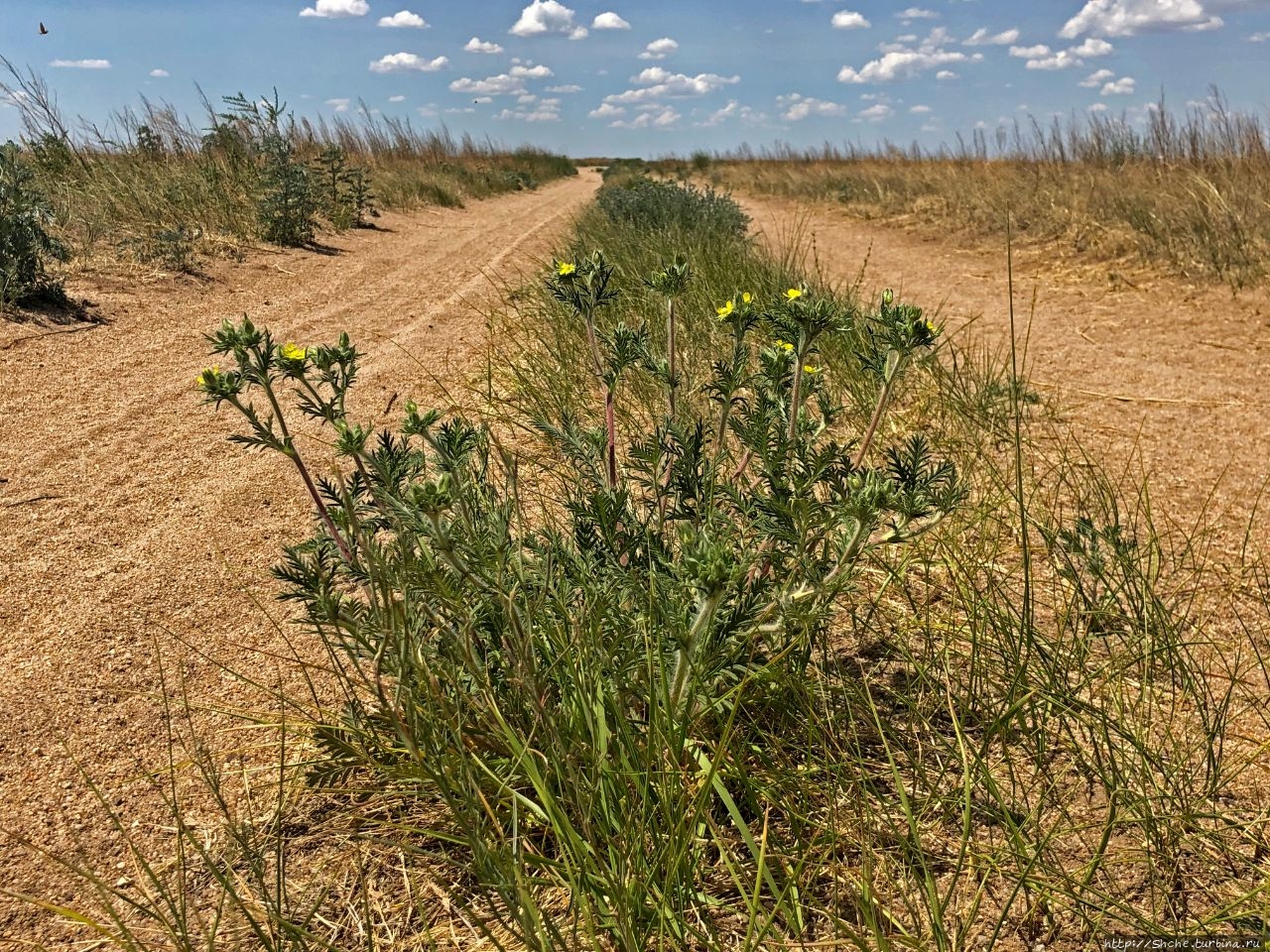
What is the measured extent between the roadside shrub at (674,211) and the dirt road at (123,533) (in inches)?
107

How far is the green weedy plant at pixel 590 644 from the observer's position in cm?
118

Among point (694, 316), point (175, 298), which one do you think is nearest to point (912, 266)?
point (694, 316)

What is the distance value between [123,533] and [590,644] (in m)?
1.76

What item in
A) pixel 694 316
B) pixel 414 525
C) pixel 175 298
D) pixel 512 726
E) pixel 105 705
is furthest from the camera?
pixel 175 298

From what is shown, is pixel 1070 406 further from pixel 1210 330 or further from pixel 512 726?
pixel 512 726

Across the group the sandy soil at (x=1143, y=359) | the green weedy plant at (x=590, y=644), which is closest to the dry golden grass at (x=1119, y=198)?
the sandy soil at (x=1143, y=359)

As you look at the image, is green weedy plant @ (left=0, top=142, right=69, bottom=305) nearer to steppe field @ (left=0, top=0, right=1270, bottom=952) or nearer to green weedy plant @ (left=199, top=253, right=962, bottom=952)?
steppe field @ (left=0, top=0, right=1270, bottom=952)

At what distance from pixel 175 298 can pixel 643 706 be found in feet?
15.8

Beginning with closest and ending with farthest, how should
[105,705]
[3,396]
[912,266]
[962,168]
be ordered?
[105,705] < [3,396] < [912,266] < [962,168]

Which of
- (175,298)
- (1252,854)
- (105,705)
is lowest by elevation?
(1252,854)

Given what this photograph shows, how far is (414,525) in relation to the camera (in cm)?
134

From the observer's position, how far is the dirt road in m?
1.55

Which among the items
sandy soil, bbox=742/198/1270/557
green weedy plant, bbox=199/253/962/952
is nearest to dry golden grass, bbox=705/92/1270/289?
sandy soil, bbox=742/198/1270/557

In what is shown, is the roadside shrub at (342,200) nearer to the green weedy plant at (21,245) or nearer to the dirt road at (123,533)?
the dirt road at (123,533)
